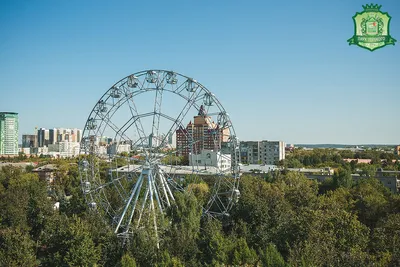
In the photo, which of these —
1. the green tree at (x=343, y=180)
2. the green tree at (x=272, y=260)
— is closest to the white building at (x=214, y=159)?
the green tree at (x=272, y=260)

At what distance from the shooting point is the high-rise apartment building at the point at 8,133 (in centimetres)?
13038

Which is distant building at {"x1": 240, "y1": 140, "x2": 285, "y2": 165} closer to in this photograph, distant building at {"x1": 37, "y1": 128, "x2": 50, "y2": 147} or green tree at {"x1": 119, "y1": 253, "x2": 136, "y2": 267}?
green tree at {"x1": 119, "y1": 253, "x2": 136, "y2": 267}

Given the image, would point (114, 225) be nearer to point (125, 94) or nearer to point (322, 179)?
point (125, 94)

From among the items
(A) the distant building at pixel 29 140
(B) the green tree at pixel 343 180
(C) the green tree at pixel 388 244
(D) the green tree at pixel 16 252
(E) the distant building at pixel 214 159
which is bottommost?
(D) the green tree at pixel 16 252

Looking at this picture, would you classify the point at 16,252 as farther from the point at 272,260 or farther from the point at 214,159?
the point at 214,159

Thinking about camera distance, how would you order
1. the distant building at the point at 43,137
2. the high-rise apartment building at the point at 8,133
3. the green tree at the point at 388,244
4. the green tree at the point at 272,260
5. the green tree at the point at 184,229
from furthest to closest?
the distant building at the point at 43,137
the high-rise apartment building at the point at 8,133
the green tree at the point at 184,229
the green tree at the point at 272,260
the green tree at the point at 388,244

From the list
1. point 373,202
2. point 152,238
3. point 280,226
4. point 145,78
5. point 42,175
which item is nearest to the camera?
point 152,238

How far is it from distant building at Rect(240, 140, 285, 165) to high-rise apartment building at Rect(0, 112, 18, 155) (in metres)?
85.0

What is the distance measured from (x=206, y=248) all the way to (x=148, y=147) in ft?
23.3

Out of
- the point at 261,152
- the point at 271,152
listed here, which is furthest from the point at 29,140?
the point at 271,152

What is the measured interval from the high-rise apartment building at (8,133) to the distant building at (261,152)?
85.0 meters

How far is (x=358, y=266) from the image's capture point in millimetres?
15016

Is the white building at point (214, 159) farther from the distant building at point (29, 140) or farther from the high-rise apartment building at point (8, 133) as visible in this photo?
the distant building at point (29, 140)

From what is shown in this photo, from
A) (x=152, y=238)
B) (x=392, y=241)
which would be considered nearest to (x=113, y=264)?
(x=152, y=238)
